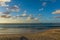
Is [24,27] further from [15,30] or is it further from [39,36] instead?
[39,36]

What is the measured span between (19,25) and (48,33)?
435mm

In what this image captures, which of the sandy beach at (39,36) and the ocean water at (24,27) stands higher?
the ocean water at (24,27)

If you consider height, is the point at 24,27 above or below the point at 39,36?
above

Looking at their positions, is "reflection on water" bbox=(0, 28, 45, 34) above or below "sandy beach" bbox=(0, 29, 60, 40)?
above

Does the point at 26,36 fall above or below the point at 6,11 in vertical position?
below

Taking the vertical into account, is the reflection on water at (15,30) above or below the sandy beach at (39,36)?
above

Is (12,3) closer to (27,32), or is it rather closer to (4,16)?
(4,16)

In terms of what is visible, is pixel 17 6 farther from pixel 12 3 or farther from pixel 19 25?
pixel 19 25

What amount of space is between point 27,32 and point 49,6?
50cm

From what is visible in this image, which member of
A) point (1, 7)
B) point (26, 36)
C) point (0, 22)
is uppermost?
point (1, 7)

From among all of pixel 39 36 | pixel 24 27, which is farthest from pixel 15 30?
pixel 39 36

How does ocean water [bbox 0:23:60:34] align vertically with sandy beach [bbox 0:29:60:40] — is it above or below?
above

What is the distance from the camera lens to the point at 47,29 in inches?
114

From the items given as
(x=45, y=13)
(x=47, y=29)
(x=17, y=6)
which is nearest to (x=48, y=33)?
(x=47, y=29)
